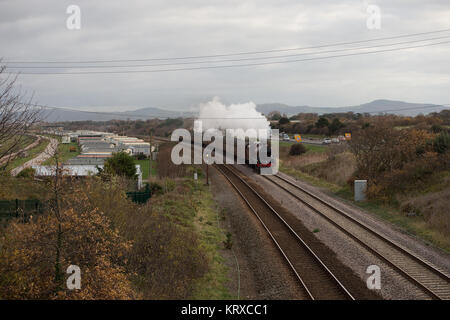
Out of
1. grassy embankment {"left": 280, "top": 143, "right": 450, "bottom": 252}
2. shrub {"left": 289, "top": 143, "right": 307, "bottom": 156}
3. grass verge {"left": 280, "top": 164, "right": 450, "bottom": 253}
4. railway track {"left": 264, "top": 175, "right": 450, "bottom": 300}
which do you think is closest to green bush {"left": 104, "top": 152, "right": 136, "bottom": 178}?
grassy embankment {"left": 280, "top": 143, "right": 450, "bottom": 252}

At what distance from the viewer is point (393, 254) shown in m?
15.2

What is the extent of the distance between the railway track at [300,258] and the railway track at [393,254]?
Result: 238 cm

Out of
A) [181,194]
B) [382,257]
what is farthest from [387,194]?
[181,194]

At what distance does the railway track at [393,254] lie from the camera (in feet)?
40.2

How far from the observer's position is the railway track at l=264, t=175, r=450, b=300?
12.3m

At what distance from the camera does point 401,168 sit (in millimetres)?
28406

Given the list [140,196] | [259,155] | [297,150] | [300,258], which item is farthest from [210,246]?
[297,150]

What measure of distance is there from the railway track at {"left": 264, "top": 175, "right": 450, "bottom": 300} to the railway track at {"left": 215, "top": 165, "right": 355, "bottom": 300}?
2376 mm

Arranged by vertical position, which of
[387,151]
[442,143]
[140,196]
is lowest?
[140,196]

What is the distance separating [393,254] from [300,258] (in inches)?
143

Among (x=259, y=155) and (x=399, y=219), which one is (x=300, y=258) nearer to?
(x=399, y=219)

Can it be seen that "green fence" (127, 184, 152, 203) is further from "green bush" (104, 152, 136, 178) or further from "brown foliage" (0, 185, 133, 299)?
"brown foliage" (0, 185, 133, 299)

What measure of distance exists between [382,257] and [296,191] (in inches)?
610
